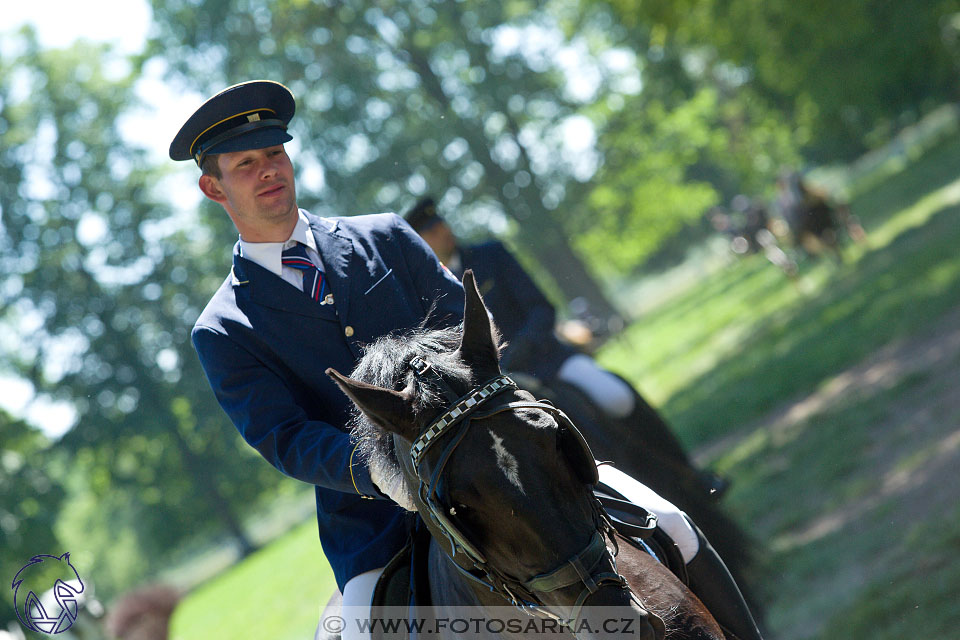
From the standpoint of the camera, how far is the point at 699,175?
219 feet

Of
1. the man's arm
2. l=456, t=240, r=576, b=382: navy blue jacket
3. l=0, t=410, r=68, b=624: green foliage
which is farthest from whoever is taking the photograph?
l=0, t=410, r=68, b=624: green foliage

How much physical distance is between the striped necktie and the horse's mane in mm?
718

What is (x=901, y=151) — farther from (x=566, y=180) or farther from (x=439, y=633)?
(x=439, y=633)

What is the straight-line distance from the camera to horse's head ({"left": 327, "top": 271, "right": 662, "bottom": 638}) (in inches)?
90.6

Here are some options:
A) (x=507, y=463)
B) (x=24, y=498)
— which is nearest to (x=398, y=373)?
(x=507, y=463)

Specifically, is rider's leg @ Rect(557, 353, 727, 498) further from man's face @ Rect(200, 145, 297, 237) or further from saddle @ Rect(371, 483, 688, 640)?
man's face @ Rect(200, 145, 297, 237)

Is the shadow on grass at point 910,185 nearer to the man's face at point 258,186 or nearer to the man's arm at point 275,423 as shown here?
the man's face at point 258,186

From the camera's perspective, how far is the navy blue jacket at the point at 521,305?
16.4 ft

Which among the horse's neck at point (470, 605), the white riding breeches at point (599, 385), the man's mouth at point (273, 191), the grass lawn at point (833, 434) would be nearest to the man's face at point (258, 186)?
the man's mouth at point (273, 191)

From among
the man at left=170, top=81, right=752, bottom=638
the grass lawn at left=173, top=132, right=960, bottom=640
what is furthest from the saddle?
the grass lawn at left=173, top=132, right=960, bottom=640

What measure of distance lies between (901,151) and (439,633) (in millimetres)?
53273

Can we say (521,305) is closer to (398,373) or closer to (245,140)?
(245,140)

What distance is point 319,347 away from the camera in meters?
3.34

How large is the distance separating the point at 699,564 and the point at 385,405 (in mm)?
1543
